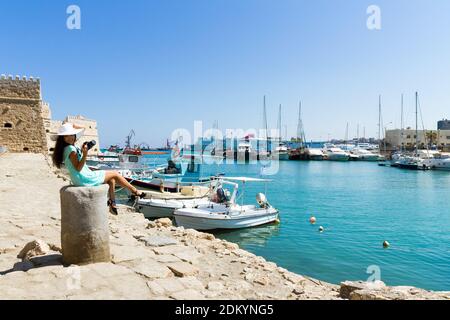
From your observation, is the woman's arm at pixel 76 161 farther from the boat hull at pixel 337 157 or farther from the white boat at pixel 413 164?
the boat hull at pixel 337 157

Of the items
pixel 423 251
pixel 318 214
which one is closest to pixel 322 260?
pixel 423 251

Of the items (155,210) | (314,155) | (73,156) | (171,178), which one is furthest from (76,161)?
(314,155)

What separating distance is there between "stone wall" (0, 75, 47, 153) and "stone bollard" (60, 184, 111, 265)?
102 feet

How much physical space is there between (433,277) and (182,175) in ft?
71.3

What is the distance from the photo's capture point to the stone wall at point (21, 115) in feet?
98.0

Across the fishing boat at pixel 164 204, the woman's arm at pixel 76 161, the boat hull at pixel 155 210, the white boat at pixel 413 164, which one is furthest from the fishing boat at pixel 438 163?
the woman's arm at pixel 76 161

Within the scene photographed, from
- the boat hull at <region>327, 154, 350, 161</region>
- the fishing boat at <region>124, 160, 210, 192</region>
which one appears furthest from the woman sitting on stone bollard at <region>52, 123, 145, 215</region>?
the boat hull at <region>327, 154, 350, 161</region>

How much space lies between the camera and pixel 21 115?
3048cm

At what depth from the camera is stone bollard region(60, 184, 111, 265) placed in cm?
432

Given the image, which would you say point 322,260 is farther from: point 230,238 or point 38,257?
point 38,257

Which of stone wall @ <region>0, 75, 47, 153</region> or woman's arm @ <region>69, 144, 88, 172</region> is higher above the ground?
stone wall @ <region>0, 75, 47, 153</region>

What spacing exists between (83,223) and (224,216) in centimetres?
1299

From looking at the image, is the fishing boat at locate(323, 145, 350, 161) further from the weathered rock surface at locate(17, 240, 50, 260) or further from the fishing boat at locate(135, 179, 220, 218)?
the weathered rock surface at locate(17, 240, 50, 260)
